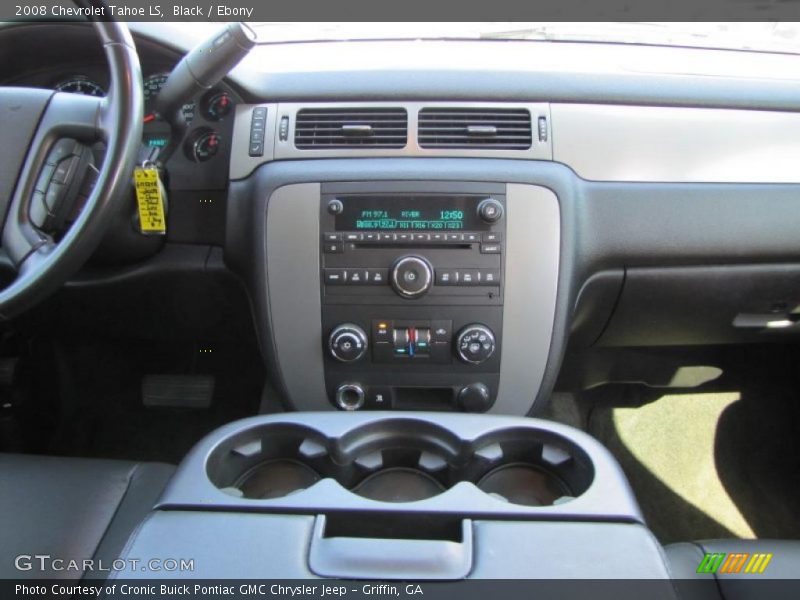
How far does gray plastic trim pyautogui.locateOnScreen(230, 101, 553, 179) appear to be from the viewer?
1.48m

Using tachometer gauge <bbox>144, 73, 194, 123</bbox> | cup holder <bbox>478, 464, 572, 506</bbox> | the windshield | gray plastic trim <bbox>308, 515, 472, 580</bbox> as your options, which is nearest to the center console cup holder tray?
cup holder <bbox>478, 464, 572, 506</bbox>

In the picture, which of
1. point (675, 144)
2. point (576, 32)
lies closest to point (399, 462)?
point (675, 144)

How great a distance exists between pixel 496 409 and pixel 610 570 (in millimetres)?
804

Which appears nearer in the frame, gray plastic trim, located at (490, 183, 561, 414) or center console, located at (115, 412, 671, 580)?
center console, located at (115, 412, 671, 580)

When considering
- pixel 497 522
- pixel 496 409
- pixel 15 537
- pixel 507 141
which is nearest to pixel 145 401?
pixel 15 537

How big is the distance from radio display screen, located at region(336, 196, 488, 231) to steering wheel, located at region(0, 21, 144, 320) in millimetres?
501

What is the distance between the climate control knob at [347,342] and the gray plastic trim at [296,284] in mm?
49

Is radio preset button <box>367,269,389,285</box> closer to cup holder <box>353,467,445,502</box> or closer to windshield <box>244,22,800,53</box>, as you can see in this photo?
cup holder <box>353,467,445,502</box>

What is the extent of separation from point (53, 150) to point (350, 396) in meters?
0.85

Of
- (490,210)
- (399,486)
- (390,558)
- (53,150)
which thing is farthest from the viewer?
(490,210)

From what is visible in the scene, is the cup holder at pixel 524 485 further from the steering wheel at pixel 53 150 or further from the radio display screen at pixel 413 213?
the steering wheel at pixel 53 150

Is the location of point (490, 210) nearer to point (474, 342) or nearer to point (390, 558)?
point (474, 342)

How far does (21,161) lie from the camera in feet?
4.19

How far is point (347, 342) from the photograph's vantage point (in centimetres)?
147
